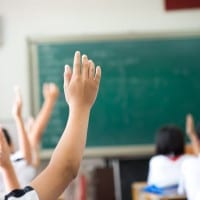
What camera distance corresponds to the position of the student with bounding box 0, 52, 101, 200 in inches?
36.2

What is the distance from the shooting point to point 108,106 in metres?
5.08

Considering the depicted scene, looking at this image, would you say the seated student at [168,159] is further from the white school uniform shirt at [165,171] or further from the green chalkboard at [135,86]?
the green chalkboard at [135,86]

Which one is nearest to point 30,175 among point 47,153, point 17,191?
point 17,191

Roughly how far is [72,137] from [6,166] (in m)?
0.29

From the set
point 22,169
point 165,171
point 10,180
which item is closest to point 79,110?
point 10,180

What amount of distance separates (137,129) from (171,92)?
555 millimetres

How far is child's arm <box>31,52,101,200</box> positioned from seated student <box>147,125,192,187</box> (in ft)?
8.54

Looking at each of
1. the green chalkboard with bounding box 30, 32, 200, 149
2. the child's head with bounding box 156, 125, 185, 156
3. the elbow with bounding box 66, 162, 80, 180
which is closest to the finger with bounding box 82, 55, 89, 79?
the elbow with bounding box 66, 162, 80, 180

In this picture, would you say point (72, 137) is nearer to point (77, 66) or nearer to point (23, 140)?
point (77, 66)

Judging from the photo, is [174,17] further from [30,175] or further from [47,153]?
[30,175]

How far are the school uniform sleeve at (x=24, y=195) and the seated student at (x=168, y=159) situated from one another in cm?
270

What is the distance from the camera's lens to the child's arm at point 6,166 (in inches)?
44.5

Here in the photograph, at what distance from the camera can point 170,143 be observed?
3664 millimetres

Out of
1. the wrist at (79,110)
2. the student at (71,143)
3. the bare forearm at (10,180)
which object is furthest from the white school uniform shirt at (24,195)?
the bare forearm at (10,180)
